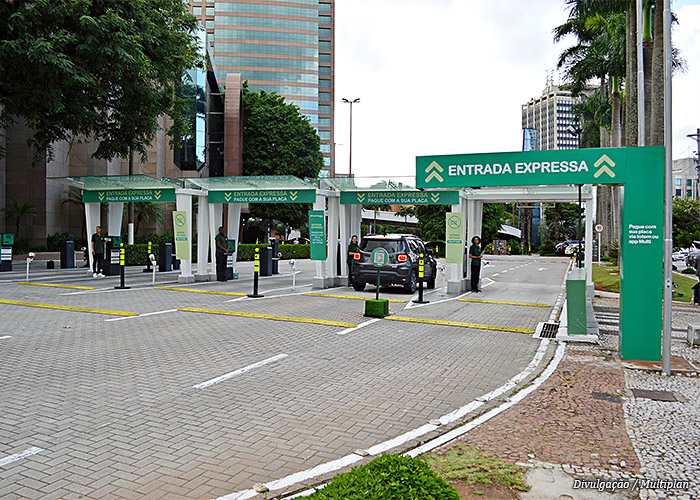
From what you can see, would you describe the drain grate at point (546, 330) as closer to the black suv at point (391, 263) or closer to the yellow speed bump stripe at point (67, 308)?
the black suv at point (391, 263)

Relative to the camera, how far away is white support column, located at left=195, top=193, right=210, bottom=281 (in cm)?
2128

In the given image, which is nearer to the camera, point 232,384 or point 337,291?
point 232,384


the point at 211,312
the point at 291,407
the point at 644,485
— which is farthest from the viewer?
the point at 211,312

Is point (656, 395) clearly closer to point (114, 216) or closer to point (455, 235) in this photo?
point (455, 235)

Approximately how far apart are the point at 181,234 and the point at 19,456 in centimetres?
1573

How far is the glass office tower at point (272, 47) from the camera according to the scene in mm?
85250

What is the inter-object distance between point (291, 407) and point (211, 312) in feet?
24.3

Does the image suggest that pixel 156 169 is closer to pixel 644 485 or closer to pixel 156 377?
pixel 156 377

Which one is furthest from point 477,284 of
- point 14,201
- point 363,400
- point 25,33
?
point 14,201

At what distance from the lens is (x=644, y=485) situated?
13.7 ft

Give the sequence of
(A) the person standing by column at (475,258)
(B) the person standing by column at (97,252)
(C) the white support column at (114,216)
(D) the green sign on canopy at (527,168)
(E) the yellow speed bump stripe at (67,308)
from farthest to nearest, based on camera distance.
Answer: (C) the white support column at (114,216), (B) the person standing by column at (97,252), (A) the person standing by column at (475,258), (E) the yellow speed bump stripe at (67,308), (D) the green sign on canopy at (527,168)

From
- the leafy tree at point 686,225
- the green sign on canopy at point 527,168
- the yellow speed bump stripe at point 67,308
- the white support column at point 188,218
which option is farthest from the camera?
the leafy tree at point 686,225

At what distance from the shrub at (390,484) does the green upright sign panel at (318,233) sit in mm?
15630

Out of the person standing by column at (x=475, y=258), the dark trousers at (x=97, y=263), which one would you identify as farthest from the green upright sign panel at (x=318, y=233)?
the dark trousers at (x=97, y=263)
